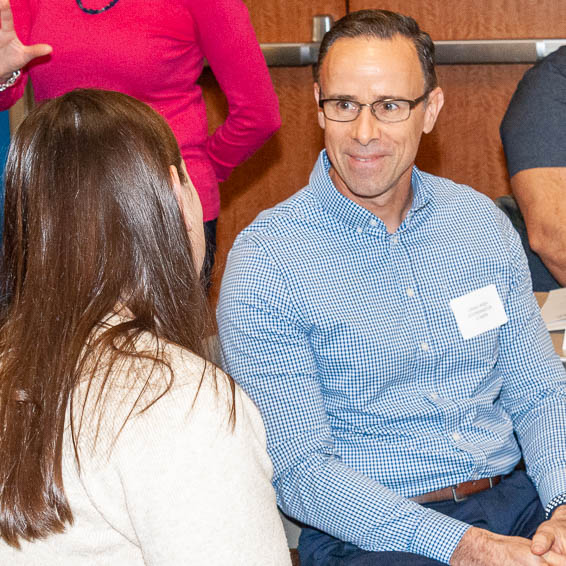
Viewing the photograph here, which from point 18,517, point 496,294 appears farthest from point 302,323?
point 18,517

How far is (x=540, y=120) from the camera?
2.49 meters

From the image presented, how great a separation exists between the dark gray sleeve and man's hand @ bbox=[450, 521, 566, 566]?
134 cm

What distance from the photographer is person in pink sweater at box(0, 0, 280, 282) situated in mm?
1981

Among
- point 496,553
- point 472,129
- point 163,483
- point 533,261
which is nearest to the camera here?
point 163,483

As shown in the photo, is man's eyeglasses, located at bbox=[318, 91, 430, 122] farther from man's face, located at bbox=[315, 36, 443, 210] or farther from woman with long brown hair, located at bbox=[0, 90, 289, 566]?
woman with long brown hair, located at bbox=[0, 90, 289, 566]

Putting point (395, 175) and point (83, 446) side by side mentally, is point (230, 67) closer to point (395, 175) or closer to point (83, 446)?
point (395, 175)

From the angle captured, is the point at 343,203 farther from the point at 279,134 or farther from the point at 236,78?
the point at 279,134

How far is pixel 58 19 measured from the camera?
6.60 feet

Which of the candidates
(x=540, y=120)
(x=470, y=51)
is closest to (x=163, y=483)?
(x=540, y=120)

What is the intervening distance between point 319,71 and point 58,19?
655mm

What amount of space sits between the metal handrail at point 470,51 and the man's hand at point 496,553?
2168mm

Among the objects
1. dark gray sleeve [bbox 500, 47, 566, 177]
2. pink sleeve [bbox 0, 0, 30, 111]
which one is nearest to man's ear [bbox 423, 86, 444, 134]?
dark gray sleeve [bbox 500, 47, 566, 177]

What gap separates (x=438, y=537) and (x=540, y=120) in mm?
1482

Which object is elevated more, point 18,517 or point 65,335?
point 65,335
